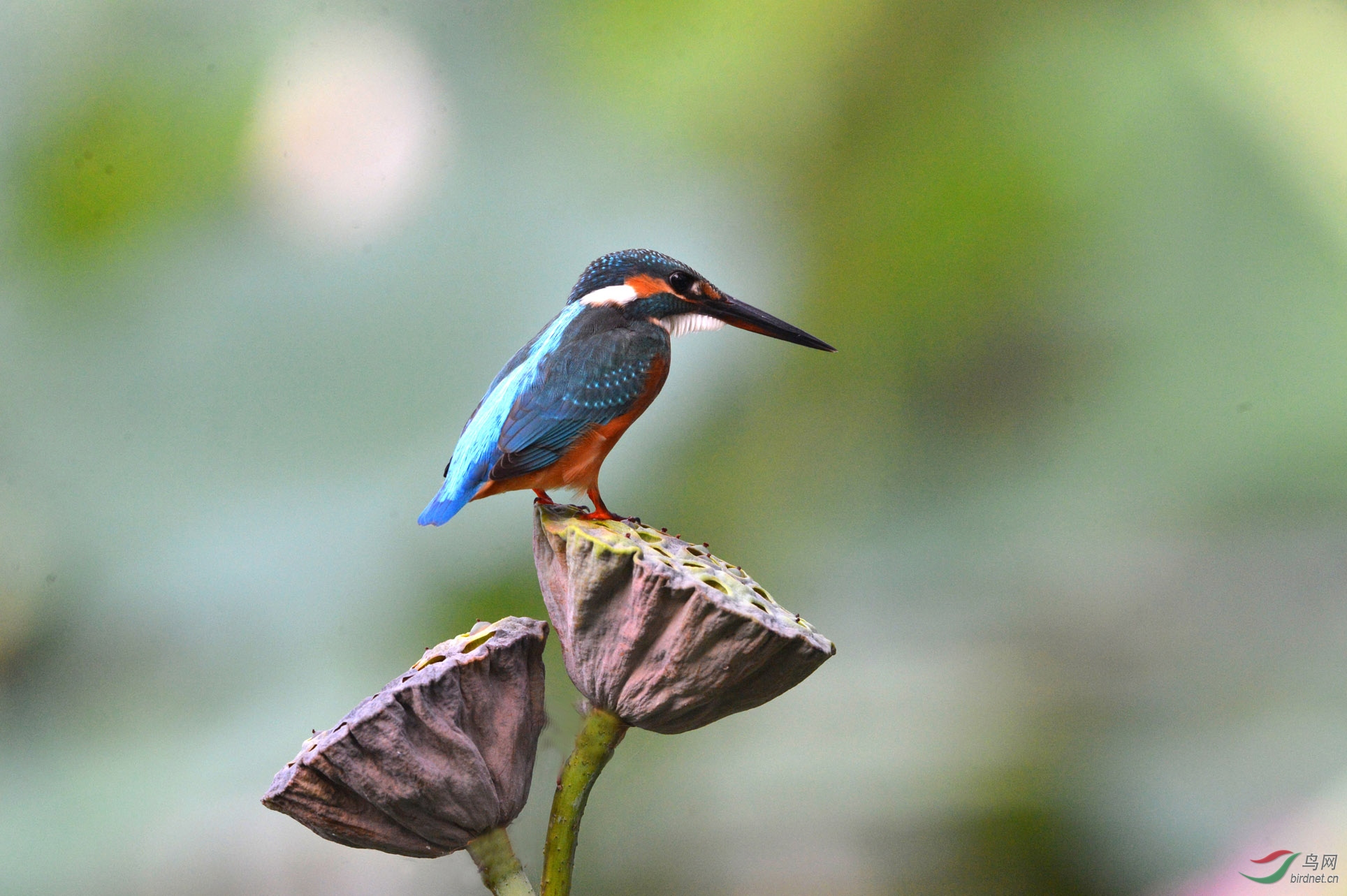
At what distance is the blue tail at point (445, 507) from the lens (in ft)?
3.57

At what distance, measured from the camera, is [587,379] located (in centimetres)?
116

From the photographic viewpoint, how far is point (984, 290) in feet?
7.32

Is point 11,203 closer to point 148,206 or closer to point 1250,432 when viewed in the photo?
point 148,206

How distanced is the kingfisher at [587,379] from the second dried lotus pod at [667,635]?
129 millimetres

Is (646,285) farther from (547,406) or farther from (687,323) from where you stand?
(547,406)

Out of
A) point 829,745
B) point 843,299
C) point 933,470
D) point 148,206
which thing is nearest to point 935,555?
point 933,470

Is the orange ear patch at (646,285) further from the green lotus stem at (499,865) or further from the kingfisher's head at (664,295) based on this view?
the green lotus stem at (499,865)

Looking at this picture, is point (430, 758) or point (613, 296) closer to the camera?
point (430, 758)

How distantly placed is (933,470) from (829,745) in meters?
0.65

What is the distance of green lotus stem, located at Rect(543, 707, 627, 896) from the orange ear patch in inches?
21.1

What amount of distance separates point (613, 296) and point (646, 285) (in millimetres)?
45

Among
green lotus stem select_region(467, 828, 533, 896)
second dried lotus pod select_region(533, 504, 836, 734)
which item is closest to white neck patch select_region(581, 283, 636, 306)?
second dried lotus pod select_region(533, 504, 836, 734)

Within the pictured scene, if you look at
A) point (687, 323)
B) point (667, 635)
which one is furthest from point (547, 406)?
point (667, 635)

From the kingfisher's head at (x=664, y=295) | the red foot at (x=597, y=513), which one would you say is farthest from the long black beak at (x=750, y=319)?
the red foot at (x=597, y=513)
